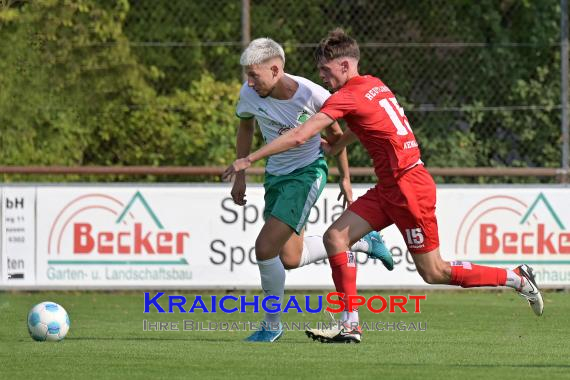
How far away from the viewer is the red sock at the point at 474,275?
822 centimetres

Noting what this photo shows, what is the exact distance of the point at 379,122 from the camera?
8.01m

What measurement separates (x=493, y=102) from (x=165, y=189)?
4.17m

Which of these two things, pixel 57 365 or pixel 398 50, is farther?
pixel 398 50


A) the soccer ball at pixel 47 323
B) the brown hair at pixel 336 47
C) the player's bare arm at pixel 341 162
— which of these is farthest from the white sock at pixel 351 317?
the soccer ball at pixel 47 323

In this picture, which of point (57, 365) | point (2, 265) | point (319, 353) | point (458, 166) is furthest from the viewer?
point (458, 166)

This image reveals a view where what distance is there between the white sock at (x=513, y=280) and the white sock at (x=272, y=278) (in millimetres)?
1495

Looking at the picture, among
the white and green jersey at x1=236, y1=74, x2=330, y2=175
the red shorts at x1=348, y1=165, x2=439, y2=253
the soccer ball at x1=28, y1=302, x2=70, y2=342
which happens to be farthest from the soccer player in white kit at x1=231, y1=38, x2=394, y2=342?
the soccer ball at x1=28, y1=302, x2=70, y2=342

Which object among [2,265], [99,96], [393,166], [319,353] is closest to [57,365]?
[319,353]

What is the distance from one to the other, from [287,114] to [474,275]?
1625 mm

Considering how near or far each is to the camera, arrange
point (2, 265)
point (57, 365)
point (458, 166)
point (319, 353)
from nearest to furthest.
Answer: point (57, 365)
point (319, 353)
point (2, 265)
point (458, 166)

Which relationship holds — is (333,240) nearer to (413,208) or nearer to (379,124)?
(413,208)

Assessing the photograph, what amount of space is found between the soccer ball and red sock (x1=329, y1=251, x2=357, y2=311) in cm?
183

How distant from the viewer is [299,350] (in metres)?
7.90

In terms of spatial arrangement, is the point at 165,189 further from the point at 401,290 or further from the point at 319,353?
the point at 319,353
